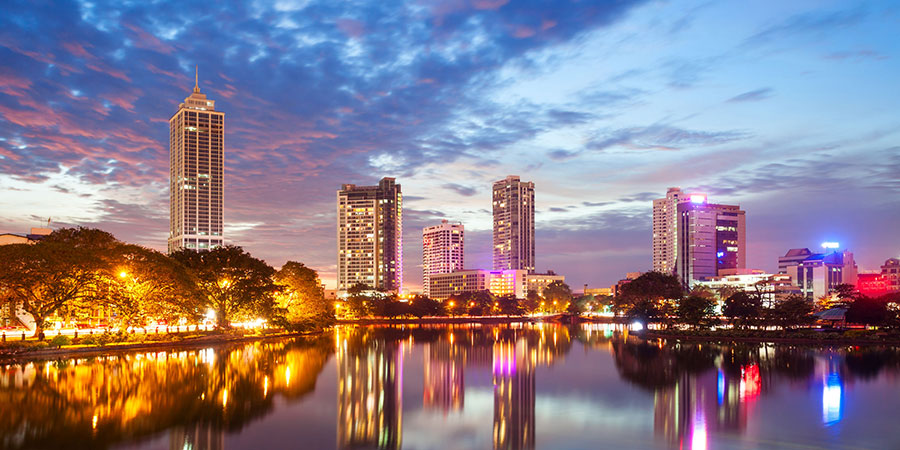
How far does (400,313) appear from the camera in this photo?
178 m

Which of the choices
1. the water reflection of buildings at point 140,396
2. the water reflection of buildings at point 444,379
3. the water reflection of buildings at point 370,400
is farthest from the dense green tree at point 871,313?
the water reflection of buildings at point 140,396

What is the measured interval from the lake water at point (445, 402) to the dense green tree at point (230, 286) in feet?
72.1

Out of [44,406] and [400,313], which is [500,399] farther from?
[400,313]

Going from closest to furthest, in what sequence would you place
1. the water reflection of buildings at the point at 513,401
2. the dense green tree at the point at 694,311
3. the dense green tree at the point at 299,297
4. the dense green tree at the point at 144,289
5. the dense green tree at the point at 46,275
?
1. the water reflection of buildings at the point at 513,401
2. the dense green tree at the point at 46,275
3. the dense green tree at the point at 144,289
4. the dense green tree at the point at 694,311
5. the dense green tree at the point at 299,297

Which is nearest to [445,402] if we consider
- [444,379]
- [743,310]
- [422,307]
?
[444,379]

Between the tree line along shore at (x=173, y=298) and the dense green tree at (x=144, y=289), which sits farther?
the dense green tree at (x=144, y=289)

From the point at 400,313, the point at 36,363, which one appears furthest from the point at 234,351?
the point at 400,313

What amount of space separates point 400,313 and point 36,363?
131m

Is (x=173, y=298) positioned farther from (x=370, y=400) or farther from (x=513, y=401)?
(x=513, y=401)

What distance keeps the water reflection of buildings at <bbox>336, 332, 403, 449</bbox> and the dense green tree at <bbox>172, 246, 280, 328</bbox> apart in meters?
23.1

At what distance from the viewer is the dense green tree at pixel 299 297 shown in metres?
97.9

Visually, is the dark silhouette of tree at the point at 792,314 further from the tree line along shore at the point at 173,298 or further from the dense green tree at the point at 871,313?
the dense green tree at the point at 871,313

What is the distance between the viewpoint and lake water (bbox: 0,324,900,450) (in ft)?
83.6

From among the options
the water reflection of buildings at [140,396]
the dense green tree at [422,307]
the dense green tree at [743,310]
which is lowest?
the dense green tree at [422,307]
